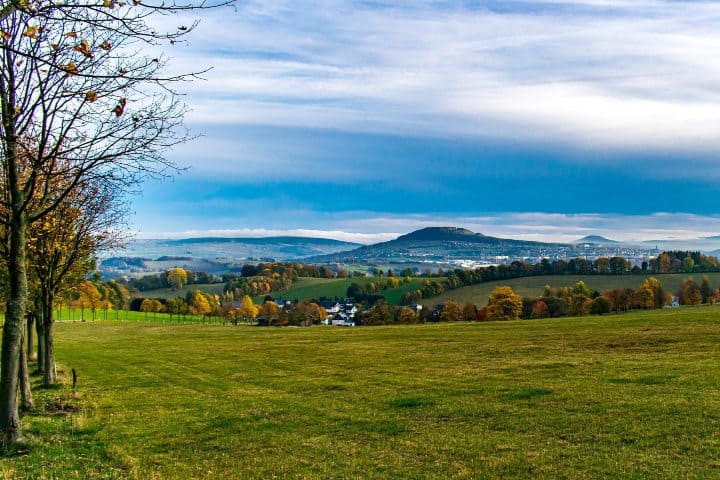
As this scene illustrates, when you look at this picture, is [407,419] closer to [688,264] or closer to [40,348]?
[40,348]

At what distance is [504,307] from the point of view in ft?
404

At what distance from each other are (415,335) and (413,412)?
4297 centimetres

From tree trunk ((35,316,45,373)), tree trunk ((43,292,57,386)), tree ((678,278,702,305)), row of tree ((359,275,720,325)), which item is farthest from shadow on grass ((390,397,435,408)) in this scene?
tree ((678,278,702,305))

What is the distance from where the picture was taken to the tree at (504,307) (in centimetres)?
12131

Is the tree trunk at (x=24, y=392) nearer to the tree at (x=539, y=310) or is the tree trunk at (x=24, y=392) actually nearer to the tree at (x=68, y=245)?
the tree at (x=68, y=245)

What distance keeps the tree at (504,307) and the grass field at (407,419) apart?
80688 mm

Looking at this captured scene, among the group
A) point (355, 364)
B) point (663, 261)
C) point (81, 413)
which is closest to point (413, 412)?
point (81, 413)

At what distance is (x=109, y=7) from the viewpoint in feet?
37.0

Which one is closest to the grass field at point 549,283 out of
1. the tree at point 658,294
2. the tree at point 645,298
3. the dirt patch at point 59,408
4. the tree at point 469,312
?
the tree at point 469,312

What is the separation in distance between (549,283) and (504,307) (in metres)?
38.1

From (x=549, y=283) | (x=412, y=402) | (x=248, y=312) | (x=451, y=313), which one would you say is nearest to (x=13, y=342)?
(x=412, y=402)

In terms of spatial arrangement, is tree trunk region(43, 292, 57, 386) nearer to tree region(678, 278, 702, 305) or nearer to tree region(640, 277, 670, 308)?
tree region(640, 277, 670, 308)

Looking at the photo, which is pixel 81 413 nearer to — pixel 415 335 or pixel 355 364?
pixel 355 364

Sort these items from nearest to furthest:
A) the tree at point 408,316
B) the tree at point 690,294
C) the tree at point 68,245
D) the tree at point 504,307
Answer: the tree at point 68,245
the tree at point 690,294
the tree at point 504,307
the tree at point 408,316
